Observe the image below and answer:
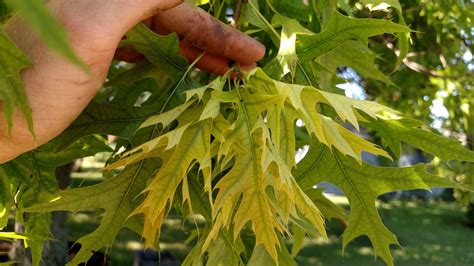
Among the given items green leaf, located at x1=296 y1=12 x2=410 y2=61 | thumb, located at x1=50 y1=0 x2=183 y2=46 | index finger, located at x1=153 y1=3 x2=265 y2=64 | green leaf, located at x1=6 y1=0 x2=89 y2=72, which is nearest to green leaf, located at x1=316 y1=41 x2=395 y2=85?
green leaf, located at x1=296 y1=12 x2=410 y2=61

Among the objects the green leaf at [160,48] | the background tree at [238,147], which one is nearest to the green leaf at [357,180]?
the background tree at [238,147]

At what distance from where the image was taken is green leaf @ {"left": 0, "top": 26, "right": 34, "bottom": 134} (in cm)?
60

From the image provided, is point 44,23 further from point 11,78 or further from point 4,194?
point 4,194

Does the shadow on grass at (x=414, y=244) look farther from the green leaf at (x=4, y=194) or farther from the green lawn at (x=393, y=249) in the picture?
the green leaf at (x=4, y=194)

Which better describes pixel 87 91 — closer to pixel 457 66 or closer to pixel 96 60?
pixel 96 60

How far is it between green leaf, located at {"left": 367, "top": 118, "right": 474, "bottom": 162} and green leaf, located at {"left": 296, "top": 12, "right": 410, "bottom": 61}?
14cm

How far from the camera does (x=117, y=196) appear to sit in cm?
91

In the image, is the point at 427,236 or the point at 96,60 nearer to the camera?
the point at 96,60

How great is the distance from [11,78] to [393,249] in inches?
269

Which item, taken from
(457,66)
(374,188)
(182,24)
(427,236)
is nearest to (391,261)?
(374,188)

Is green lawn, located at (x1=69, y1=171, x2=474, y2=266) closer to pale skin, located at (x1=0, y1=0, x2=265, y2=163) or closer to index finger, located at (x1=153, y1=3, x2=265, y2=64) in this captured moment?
index finger, located at (x1=153, y1=3, x2=265, y2=64)

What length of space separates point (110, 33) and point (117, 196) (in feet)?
1.10

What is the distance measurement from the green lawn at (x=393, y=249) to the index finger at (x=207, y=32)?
3742 mm

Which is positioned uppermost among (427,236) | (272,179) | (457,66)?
(272,179)
